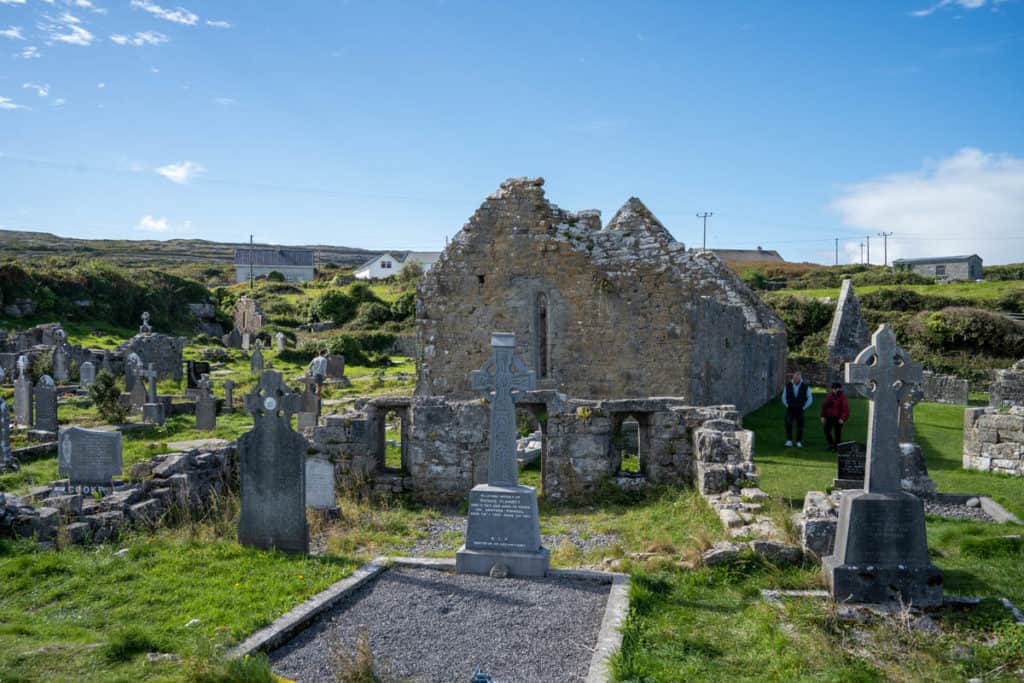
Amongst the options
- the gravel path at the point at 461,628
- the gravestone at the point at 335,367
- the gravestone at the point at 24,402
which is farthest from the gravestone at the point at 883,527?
the gravestone at the point at 335,367

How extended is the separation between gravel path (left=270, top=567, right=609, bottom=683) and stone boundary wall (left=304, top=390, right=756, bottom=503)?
437 cm

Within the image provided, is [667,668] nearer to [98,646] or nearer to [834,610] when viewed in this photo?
[834,610]

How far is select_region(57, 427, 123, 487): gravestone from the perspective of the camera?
1091 centimetres

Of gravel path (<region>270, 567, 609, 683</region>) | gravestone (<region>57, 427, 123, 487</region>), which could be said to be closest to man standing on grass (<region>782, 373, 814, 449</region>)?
gravel path (<region>270, 567, 609, 683</region>)

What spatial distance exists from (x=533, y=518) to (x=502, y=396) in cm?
144

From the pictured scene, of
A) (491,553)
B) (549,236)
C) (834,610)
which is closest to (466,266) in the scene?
(549,236)

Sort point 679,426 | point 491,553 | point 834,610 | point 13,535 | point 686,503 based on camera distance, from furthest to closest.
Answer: point 679,426, point 686,503, point 13,535, point 491,553, point 834,610

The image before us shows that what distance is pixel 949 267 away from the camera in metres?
67.9

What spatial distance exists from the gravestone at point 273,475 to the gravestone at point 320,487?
2.20 m

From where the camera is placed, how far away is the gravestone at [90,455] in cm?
1091

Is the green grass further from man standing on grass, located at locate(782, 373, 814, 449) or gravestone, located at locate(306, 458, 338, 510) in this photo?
man standing on grass, located at locate(782, 373, 814, 449)

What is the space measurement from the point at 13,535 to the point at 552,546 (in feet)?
21.4

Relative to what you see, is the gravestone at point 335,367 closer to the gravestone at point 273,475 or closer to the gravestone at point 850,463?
the gravestone at point 273,475

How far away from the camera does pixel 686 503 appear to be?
11.4 meters
